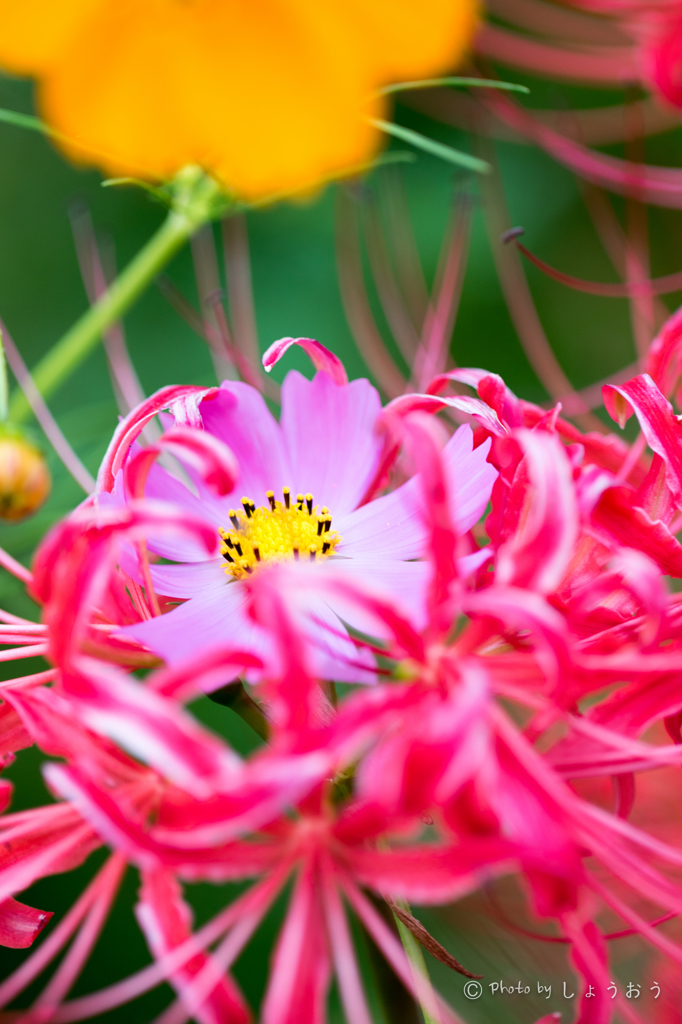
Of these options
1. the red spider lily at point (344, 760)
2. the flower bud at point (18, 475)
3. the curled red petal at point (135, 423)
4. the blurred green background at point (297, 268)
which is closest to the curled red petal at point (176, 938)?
the red spider lily at point (344, 760)

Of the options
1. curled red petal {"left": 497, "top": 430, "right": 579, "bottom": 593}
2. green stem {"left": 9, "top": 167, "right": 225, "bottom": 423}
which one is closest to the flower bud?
green stem {"left": 9, "top": 167, "right": 225, "bottom": 423}

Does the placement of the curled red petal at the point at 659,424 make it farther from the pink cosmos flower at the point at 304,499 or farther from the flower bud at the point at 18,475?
the flower bud at the point at 18,475

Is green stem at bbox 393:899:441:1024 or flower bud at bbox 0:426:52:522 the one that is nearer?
green stem at bbox 393:899:441:1024

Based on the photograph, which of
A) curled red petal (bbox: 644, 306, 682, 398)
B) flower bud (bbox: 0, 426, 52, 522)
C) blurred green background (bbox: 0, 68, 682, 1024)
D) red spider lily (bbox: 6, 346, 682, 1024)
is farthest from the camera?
blurred green background (bbox: 0, 68, 682, 1024)

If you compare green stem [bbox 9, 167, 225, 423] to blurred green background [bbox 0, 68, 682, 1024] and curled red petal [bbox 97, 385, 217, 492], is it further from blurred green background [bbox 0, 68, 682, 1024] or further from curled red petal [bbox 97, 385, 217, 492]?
curled red petal [bbox 97, 385, 217, 492]

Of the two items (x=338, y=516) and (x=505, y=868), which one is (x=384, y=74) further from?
(x=505, y=868)
